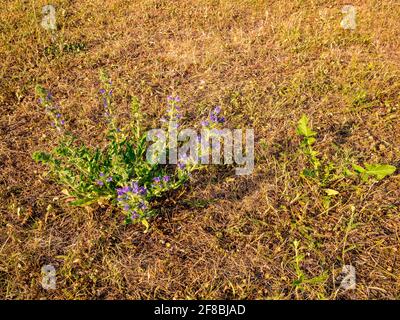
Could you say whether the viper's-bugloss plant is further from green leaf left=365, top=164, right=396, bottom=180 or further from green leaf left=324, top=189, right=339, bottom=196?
green leaf left=365, top=164, right=396, bottom=180

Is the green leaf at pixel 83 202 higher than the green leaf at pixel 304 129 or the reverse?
the reverse

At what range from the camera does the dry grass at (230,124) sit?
2.74 meters

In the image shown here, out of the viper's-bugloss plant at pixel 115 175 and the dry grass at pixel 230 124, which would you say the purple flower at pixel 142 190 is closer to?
the viper's-bugloss plant at pixel 115 175

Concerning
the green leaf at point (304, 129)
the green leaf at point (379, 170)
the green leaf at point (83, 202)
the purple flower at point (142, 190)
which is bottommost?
the green leaf at point (83, 202)

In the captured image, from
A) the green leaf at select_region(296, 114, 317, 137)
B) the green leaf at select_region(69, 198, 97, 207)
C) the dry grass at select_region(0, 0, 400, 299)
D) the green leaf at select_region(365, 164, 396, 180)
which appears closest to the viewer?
the dry grass at select_region(0, 0, 400, 299)

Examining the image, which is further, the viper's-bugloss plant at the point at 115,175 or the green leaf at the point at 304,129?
the green leaf at the point at 304,129

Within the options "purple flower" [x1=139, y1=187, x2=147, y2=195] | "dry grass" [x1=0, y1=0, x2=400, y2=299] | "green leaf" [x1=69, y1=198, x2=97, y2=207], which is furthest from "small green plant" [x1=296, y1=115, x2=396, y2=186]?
"green leaf" [x1=69, y1=198, x2=97, y2=207]

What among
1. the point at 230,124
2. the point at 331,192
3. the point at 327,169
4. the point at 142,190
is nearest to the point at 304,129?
the point at 327,169

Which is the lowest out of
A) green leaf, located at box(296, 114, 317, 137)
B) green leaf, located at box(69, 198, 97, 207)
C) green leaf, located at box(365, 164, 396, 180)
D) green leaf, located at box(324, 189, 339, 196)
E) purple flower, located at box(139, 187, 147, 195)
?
green leaf, located at box(69, 198, 97, 207)

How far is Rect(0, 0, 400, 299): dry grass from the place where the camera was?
2.74 meters

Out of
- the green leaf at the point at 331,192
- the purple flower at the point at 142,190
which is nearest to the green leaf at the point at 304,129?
the green leaf at the point at 331,192

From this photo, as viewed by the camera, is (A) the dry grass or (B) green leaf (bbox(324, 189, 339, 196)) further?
(B) green leaf (bbox(324, 189, 339, 196))
